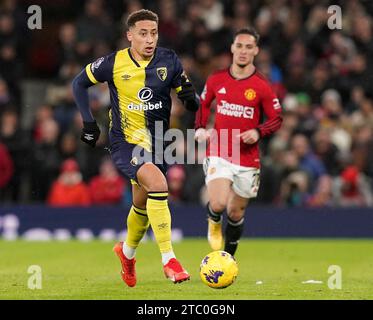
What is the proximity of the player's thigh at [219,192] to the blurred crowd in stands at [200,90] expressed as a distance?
19.1ft

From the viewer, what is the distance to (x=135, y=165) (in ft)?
33.7

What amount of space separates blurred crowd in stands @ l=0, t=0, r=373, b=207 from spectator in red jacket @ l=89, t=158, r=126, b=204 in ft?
0.06

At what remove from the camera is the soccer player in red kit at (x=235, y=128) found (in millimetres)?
12039

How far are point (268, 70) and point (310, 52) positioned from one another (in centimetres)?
146

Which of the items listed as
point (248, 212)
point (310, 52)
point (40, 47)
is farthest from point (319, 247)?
point (40, 47)

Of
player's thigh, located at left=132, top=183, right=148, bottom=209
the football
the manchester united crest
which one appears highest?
the manchester united crest

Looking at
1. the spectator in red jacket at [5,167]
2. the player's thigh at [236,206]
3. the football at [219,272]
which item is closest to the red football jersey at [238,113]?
the player's thigh at [236,206]

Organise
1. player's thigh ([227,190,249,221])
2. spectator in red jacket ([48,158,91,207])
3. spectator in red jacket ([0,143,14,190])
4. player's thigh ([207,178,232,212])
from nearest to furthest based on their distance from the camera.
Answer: player's thigh ([207,178,232,212]), player's thigh ([227,190,249,221]), spectator in red jacket ([48,158,91,207]), spectator in red jacket ([0,143,14,190])

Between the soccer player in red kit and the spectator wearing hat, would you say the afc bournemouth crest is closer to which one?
the soccer player in red kit

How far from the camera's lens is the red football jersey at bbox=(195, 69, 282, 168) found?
12.1 meters

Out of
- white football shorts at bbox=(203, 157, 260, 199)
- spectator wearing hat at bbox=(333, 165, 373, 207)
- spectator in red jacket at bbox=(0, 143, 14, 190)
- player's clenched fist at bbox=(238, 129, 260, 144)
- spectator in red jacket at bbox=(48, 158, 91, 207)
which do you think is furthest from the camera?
spectator in red jacket at bbox=(0, 143, 14, 190)

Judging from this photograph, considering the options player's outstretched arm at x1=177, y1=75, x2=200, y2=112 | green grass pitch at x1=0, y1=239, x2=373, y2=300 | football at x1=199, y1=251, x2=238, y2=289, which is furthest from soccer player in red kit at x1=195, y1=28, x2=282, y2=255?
football at x1=199, y1=251, x2=238, y2=289

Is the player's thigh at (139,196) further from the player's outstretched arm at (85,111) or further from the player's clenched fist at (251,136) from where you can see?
the player's clenched fist at (251,136)

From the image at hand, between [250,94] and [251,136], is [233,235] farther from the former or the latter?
[250,94]
